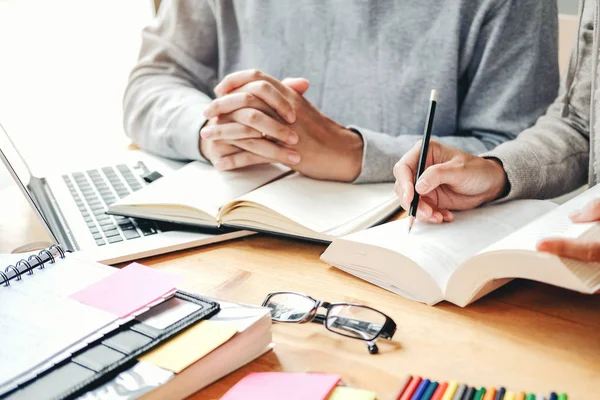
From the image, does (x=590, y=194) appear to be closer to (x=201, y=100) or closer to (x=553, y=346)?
(x=553, y=346)

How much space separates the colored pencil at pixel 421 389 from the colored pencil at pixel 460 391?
0.03m

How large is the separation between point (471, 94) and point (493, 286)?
59cm

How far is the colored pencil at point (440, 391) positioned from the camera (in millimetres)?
501

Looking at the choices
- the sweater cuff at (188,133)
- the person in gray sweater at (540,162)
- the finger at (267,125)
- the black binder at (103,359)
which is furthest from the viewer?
the sweater cuff at (188,133)

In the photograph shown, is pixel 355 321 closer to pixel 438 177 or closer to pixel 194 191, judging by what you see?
A: pixel 438 177

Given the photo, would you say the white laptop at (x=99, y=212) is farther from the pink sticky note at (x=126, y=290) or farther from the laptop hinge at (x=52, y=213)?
the pink sticky note at (x=126, y=290)

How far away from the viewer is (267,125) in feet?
3.14

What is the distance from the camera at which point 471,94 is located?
3.87 ft

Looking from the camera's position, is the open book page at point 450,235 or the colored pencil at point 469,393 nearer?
the colored pencil at point 469,393

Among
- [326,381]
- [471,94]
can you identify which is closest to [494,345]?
[326,381]

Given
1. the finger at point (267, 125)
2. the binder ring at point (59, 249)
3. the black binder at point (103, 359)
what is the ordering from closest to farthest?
the black binder at point (103, 359) → the binder ring at point (59, 249) → the finger at point (267, 125)

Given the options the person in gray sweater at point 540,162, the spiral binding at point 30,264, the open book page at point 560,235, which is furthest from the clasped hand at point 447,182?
the spiral binding at point 30,264

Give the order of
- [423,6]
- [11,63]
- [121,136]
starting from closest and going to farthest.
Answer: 1. [423,6]
2. [11,63]
3. [121,136]

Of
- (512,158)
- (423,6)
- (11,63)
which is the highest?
(423,6)
